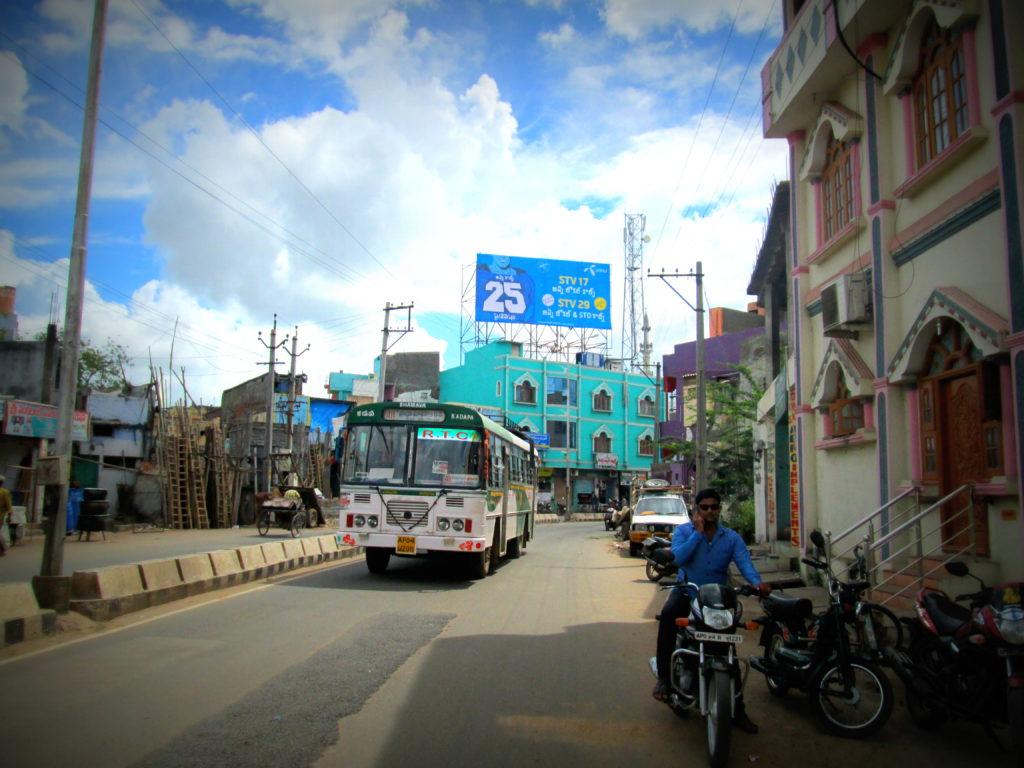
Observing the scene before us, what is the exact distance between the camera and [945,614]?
5.51 metres

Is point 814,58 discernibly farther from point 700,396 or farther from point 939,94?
point 700,396

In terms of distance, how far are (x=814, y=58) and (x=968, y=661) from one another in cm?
962

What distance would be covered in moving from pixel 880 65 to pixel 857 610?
26.4 ft

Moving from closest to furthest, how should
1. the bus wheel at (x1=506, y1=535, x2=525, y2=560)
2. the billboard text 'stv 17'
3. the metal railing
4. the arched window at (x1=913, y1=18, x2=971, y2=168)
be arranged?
1. the metal railing
2. the arched window at (x1=913, y1=18, x2=971, y2=168)
3. the bus wheel at (x1=506, y1=535, x2=525, y2=560)
4. the billboard text 'stv 17'

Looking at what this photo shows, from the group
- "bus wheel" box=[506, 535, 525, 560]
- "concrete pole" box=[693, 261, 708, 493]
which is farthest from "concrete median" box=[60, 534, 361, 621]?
"concrete pole" box=[693, 261, 708, 493]

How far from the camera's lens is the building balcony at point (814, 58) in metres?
10.2

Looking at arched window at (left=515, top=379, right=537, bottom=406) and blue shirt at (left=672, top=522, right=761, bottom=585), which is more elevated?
arched window at (left=515, top=379, right=537, bottom=406)

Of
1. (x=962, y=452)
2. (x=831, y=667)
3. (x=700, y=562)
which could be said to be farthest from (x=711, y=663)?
(x=962, y=452)

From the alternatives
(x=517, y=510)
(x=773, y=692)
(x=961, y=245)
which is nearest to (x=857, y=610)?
(x=773, y=692)

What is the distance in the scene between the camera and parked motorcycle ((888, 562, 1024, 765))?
15.7 ft

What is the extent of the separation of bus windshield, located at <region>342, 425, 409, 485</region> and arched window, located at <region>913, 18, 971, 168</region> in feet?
29.0

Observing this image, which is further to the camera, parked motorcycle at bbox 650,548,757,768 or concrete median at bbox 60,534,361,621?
concrete median at bbox 60,534,361,621

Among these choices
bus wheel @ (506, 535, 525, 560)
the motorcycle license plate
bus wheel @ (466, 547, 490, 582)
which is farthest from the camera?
bus wheel @ (506, 535, 525, 560)

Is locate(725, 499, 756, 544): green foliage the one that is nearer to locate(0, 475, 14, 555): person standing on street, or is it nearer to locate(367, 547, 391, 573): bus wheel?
locate(367, 547, 391, 573): bus wheel
